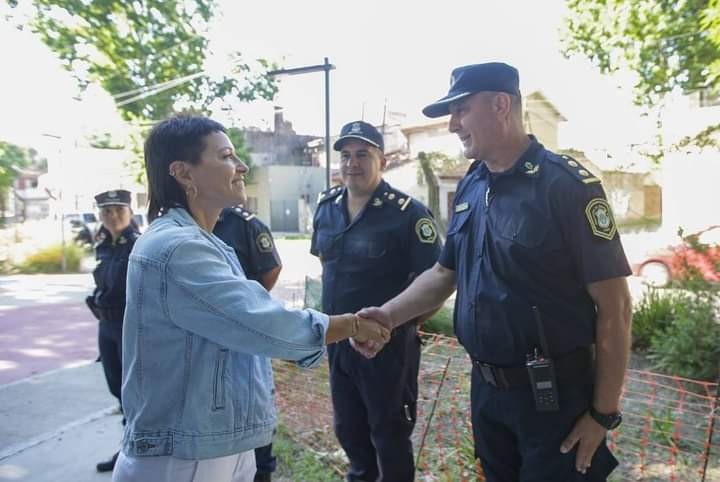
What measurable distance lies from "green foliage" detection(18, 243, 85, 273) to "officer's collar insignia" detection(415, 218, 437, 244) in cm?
1644

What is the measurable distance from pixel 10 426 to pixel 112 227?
2.09 metres

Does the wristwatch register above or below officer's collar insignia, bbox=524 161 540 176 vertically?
below

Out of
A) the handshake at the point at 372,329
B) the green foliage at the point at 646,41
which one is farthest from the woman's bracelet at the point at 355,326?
the green foliage at the point at 646,41

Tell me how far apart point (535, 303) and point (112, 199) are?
304cm

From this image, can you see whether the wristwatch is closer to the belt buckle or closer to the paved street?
the belt buckle

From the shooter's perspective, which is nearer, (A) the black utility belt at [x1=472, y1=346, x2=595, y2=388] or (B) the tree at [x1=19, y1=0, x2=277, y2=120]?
(A) the black utility belt at [x1=472, y1=346, x2=595, y2=388]

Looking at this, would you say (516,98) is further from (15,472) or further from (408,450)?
(15,472)

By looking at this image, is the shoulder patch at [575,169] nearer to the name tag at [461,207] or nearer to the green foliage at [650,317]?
the name tag at [461,207]

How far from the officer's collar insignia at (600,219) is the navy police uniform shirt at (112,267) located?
9.51 ft

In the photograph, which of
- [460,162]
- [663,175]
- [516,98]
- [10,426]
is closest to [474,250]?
[516,98]

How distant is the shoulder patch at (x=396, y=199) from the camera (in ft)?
10.3

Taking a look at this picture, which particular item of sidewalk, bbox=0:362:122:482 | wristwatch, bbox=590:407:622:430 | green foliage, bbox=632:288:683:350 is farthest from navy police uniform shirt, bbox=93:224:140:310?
green foliage, bbox=632:288:683:350

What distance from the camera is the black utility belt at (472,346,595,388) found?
6.10 feet

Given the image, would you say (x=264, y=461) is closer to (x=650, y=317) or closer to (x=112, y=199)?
(x=112, y=199)
